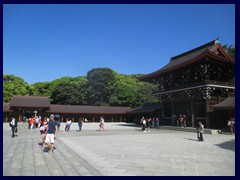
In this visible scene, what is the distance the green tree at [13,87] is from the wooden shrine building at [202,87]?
45586 millimetres

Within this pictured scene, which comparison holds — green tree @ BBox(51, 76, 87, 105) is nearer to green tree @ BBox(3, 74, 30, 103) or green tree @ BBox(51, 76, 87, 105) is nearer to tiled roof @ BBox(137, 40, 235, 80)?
green tree @ BBox(3, 74, 30, 103)

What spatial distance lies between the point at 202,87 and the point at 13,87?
176ft

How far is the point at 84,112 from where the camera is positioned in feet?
161

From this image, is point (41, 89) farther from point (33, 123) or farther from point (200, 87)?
point (200, 87)

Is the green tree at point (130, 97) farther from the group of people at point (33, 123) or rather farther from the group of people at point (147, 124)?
the group of people at point (33, 123)

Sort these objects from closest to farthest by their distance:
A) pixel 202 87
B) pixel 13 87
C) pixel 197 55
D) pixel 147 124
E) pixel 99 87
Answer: pixel 202 87 → pixel 147 124 → pixel 197 55 → pixel 13 87 → pixel 99 87

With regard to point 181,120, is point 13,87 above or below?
above

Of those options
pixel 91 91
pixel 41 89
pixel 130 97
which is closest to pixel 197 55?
pixel 130 97

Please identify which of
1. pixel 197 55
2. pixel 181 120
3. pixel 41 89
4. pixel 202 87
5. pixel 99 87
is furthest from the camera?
pixel 41 89

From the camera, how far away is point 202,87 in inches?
978

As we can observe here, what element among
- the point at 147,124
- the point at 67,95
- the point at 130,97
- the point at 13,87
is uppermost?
the point at 13,87

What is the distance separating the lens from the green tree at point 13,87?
6151 cm

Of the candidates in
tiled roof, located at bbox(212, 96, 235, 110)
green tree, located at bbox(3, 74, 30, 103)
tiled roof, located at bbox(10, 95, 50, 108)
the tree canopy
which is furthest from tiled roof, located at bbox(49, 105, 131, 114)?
tiled roof, located at bbox(212, 96, 235, 110)

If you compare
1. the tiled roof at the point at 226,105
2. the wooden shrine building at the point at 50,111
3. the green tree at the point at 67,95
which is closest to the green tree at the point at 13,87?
the green tree at the point at 67,95
